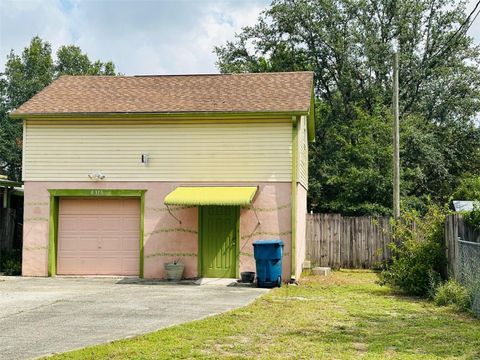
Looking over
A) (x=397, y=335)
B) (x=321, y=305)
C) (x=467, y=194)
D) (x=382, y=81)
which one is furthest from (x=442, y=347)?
(x=382, y=81)

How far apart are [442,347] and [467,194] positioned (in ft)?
62.9

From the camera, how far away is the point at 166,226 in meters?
17.9

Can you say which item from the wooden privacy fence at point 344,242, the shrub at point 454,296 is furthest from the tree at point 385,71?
the shrub at point 454,296

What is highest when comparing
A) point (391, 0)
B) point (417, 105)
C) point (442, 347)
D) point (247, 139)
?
point (391, 0)

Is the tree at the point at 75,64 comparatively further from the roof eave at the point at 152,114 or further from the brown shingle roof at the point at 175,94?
the roof eave at the point at 152,114

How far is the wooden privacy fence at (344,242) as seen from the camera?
2178 cm

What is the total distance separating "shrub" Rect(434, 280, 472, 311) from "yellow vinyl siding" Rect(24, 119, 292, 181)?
5.75 metres

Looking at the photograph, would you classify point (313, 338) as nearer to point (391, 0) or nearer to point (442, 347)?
point (442, 347)

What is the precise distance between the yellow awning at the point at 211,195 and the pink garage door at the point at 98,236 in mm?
1796

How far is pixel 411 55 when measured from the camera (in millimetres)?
35000

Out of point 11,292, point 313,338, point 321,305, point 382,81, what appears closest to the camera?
point 313,338

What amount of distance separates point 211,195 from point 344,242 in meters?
6.89

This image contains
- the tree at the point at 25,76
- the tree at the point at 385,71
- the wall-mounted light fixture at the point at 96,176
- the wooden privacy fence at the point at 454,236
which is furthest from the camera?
the tree at the point at 25,76

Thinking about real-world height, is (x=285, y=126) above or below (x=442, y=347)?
above
